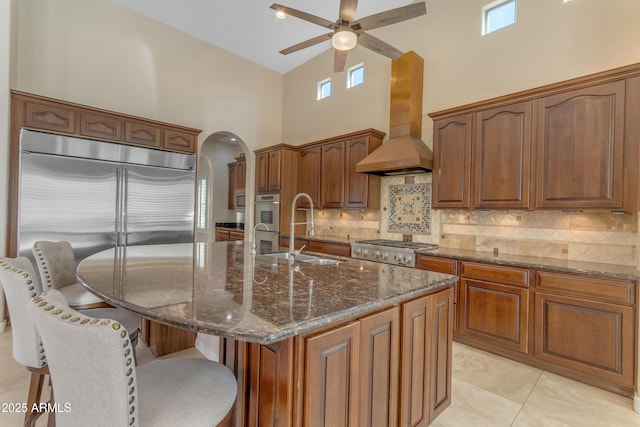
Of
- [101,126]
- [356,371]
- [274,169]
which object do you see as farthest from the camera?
[274,169]

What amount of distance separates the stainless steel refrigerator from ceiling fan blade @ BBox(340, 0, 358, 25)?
300 cm

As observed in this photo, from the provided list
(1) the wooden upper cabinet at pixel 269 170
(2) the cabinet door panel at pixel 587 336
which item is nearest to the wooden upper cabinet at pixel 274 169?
(1) the wooden upper cabinet at pixel 269 170

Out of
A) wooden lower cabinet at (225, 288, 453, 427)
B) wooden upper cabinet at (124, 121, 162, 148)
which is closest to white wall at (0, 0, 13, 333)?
wooden upper cabinet at (124, 121, 162, 148)

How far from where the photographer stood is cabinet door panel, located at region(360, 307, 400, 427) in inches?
50.1

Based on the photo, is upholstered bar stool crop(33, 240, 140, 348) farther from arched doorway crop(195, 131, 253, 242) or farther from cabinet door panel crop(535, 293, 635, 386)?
arched doorway crop(195, 131, 253, 242)

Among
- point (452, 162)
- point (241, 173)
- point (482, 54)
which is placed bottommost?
point (452, 162)

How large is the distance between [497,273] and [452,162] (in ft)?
4.21

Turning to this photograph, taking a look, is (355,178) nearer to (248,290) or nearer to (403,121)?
(403,121)

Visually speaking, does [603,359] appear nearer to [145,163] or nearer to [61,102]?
[145,163]

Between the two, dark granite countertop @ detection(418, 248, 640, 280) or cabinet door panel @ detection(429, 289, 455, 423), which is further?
dark granite countertop @ detection(418, 248, 640, 280)

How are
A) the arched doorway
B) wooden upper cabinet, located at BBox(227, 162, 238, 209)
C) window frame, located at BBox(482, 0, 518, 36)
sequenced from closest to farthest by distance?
window frame, located at BBox(482, 0, 518, 36)
wooden upper cabinet, located at BBox(227, 162, 238, 209)
the arched doorway

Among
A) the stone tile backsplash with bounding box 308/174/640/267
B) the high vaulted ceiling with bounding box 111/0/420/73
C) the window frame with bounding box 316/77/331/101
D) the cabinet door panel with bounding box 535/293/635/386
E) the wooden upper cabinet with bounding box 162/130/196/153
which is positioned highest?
the high vaulted ceiling with bounding box 111/0/420/73

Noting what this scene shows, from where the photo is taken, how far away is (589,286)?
2.28 metres

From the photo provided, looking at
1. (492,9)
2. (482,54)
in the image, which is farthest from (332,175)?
(492,9)
